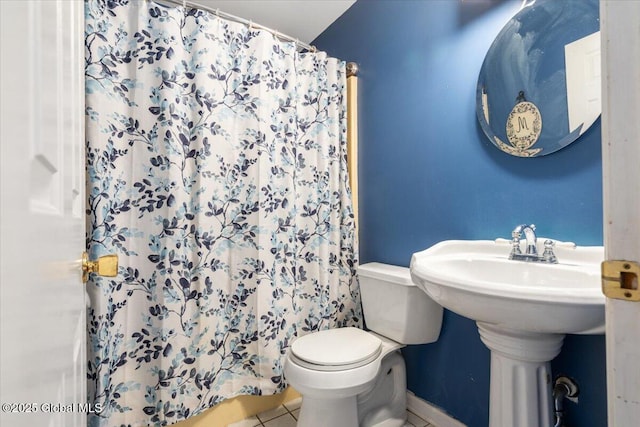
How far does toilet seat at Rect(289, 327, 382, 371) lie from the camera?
4.02 ft

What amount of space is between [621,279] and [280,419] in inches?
64.7

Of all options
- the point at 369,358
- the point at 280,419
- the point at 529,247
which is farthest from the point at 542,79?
the point at 280,419

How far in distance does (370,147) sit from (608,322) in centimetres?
150

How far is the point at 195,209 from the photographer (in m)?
1.43

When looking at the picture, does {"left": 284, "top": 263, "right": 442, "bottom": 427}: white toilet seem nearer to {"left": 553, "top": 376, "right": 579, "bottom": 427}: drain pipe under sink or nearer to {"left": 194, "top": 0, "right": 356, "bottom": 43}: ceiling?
{"left": 553, "top": 376, "right": 579, "bottom": 427}: drain pipe under sink

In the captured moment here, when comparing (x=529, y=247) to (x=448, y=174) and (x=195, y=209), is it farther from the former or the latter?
(x=195, y=209)

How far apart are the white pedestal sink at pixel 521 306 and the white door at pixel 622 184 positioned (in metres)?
0.30

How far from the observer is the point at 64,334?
1.48 ft

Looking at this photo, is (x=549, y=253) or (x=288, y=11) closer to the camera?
(x=549, y=253)

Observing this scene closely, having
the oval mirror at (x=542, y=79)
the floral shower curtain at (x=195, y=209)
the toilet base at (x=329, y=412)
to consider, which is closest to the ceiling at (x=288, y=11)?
the floral shower curtain at (x=195, y=209)

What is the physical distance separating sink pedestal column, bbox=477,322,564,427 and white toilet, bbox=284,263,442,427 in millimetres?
468

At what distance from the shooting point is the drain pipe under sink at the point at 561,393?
40.4 inches

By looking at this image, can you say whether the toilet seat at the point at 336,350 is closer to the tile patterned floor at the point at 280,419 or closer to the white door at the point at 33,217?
the tile patterned floor at the point at 280,419

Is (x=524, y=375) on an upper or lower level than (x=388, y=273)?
lower
